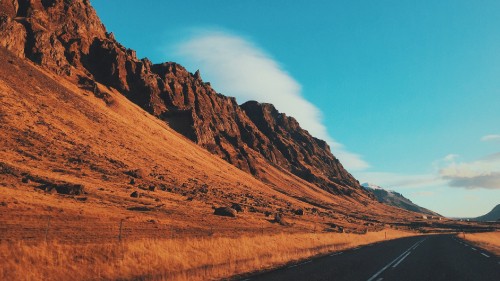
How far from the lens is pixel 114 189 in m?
46.8

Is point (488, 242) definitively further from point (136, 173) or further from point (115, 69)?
point (115, 69)

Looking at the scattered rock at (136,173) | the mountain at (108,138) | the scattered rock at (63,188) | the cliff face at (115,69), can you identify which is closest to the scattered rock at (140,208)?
the mountain at (108,138)

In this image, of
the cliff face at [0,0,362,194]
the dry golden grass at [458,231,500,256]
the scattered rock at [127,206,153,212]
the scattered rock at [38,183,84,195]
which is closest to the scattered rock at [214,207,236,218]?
the scattered rock at [127,206,153,212]

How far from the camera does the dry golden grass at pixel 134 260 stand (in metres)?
12.5

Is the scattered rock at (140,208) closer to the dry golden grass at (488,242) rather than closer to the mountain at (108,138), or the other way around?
the mountain at (108,138)

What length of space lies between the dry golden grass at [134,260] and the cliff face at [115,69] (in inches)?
3383

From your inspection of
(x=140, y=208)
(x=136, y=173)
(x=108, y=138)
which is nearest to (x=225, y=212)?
(x=140, y=208)

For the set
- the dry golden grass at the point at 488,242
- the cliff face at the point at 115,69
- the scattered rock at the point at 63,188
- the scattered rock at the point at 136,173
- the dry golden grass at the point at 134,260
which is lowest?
the dry golden grass at the point at 134,260

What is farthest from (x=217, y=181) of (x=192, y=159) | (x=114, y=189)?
(x=114, y=189)

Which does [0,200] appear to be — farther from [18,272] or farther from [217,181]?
[217,181]

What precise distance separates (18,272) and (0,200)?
21305 millimetres

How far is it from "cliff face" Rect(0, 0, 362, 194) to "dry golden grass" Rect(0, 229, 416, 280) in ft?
282

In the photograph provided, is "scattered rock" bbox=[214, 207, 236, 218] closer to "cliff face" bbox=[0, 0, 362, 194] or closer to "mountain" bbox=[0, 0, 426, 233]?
"mountain" bbox=[0, 0, 426, 233]

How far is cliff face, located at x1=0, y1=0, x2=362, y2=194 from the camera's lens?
305 feet
